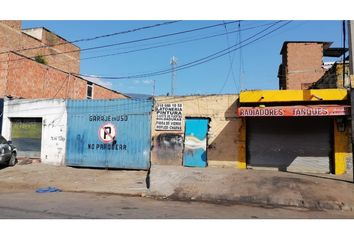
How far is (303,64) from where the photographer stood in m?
25.1

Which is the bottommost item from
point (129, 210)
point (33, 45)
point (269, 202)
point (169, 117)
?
point (269, 202)

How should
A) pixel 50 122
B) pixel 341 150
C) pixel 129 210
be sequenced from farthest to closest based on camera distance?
pixel 50 122 → pixel 341 150 → pixel 129 210

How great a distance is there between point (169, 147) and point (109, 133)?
3185 millimetres

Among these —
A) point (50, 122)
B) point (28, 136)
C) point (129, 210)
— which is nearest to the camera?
point (129, 210)

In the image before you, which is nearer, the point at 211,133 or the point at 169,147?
the point at 211,133

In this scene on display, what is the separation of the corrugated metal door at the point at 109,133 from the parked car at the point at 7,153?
8.73 ft

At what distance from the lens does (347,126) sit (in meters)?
13.8

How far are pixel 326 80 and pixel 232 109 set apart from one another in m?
5.67

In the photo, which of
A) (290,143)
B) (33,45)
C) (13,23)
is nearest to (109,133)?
(290,143)

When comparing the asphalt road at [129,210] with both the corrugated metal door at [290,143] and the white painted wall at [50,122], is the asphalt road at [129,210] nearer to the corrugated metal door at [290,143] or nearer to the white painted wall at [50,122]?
the corrugated metal door at [290,143]

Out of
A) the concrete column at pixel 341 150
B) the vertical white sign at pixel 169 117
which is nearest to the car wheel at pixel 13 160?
the vertical white sign at pixel 169 117

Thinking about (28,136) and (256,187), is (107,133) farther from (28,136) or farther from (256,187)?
(256,187)

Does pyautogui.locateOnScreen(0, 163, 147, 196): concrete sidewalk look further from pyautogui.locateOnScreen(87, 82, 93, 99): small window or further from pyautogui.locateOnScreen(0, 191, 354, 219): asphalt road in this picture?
pyautogui.locateOnScreen(87, 82, 93, 99): small window

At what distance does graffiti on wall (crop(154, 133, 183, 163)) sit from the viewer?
15508 millimetres
